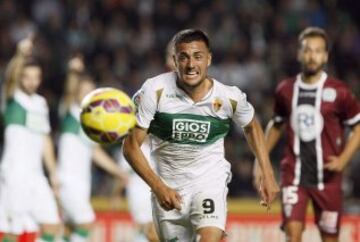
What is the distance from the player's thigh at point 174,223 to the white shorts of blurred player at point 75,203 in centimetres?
437

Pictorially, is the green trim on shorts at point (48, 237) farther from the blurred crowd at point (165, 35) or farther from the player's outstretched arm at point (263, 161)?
the blurred crowd at point (165, 35)

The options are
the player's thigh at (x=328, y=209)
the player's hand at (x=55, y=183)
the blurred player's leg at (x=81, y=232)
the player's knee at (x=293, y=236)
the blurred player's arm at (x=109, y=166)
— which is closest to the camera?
the player's knee at (x=293, y=236)

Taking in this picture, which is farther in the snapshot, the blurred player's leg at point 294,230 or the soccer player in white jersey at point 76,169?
the soccer player in white jersey at point 76,169

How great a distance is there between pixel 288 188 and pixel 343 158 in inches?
22.1

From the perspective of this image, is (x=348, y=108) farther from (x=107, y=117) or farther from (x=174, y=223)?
(x=107, y=117)

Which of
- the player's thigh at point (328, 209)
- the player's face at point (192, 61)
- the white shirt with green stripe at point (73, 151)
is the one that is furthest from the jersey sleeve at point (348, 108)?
the white shirt with green stripe at point (73, 151)

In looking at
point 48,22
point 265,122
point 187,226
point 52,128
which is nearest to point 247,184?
point 265,122

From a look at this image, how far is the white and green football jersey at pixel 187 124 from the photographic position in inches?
313

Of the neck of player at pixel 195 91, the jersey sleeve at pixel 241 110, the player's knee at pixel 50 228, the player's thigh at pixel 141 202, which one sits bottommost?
the player's knee at pixel 50 228

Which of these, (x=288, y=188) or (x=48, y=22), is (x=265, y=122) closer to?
(x=48, y=22)

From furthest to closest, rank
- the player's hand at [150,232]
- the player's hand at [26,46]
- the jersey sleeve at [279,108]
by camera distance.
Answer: the player's hand at [150,232], the player's hand at [26,46], the jersey sleeve at [279,108]

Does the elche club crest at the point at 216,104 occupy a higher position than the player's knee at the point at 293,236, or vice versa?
the elche club crest at the point at 216,104

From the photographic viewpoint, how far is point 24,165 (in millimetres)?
11531

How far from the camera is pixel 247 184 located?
16.0 meters
